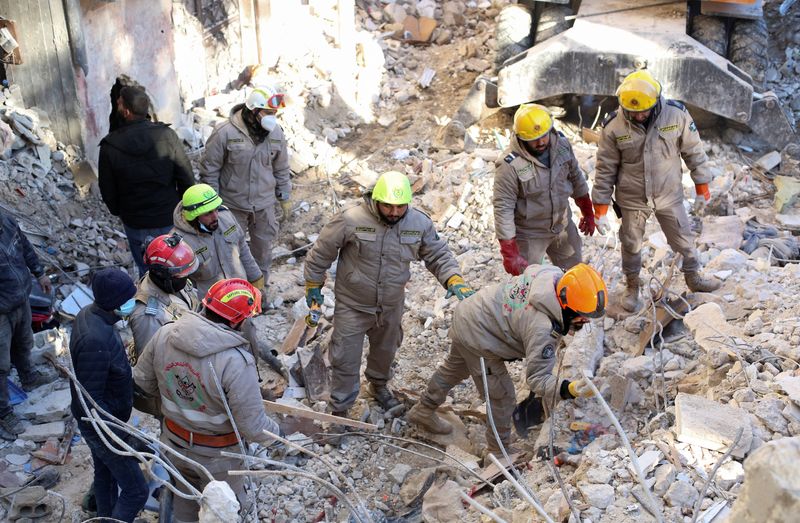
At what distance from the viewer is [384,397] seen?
6383mm

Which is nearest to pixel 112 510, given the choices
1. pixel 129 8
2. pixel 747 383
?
pixel 747 383

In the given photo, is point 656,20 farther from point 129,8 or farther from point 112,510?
point 112,510

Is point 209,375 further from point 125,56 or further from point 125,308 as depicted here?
point 125,56

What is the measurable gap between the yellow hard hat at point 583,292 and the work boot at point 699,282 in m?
2.58

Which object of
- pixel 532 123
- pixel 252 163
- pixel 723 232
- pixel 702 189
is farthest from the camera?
pixel 723 232

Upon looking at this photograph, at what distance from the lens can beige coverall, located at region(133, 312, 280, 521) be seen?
4086 mm

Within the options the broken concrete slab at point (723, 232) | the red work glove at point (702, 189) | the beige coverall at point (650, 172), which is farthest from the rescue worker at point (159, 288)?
the broken concrete slab at point (723, 232)

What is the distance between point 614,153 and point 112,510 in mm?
4388

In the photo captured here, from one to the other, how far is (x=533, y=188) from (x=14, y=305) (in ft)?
12.3

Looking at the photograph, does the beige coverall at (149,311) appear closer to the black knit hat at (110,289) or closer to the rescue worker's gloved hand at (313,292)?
the black knit hat at (110,289)

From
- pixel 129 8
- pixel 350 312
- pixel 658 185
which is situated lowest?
pixel 350 312

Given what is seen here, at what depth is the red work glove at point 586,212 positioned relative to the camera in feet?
22.3

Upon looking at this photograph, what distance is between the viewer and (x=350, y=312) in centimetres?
583

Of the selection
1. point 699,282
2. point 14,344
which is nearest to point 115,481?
point 14,344
